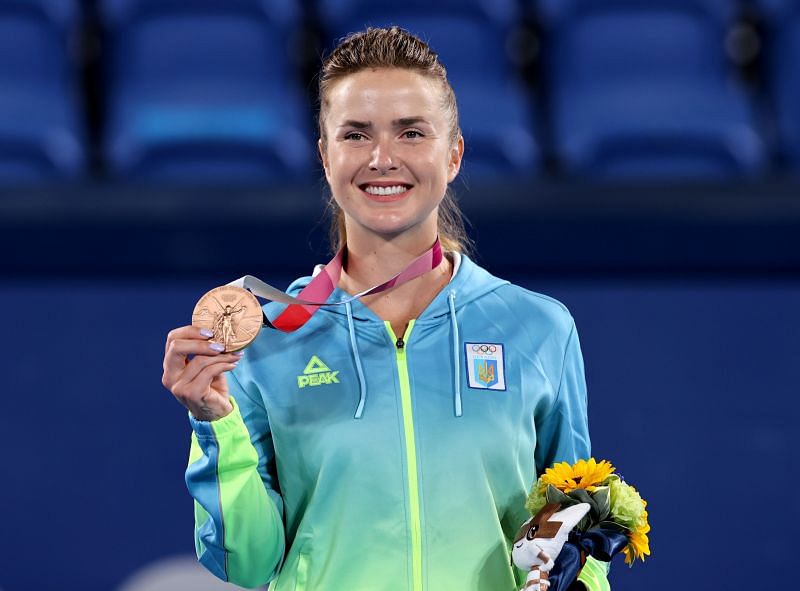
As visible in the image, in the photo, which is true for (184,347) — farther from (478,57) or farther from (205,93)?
(478,57)

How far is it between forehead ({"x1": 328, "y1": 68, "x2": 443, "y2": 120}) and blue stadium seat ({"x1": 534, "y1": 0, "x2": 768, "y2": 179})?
178 centimetres

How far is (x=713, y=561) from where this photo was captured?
332 centimetres

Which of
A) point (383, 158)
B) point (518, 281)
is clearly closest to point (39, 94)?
point (518, 281)

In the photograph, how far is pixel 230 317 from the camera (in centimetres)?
171

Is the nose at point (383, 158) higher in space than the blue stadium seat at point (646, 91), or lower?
lower

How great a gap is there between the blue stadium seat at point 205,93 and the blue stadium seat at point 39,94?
12cm

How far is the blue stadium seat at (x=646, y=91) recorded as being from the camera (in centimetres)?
384

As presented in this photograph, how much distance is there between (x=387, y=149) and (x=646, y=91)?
2305 millimetres

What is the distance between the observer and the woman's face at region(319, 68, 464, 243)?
1878mm

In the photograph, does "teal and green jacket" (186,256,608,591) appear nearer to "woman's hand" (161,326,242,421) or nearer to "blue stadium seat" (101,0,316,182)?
"woman's hand" (161,326,242,421)

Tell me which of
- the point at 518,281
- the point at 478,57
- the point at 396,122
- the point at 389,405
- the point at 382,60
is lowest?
the point at 389,405

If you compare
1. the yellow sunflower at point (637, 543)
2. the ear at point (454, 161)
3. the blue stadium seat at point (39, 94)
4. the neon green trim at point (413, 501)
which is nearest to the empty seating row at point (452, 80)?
the blue stadium seat at point (39, 94)

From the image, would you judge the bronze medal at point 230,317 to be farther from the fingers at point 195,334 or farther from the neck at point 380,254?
the neck at point 380,254

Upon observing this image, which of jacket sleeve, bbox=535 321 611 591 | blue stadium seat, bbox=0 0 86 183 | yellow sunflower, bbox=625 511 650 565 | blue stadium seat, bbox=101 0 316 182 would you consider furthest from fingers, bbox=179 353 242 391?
blue stadium seat, bbox=0 0 86 183
